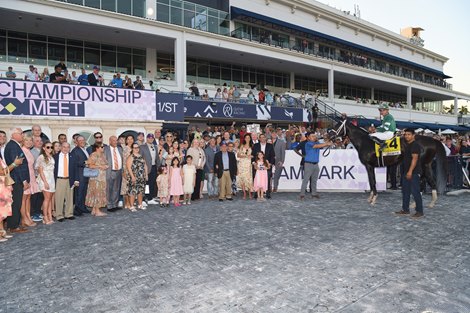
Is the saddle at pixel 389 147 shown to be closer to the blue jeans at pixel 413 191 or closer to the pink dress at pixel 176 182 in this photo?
the blue jeans at pixel 413 191

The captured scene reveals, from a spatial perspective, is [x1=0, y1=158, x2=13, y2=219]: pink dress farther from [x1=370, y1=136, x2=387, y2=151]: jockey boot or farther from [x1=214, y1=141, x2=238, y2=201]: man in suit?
[x1=370, y1=136, x2=387, y2=151]: jockey boot

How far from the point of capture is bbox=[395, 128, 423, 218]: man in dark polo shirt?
23.6ft

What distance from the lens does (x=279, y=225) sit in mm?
6609

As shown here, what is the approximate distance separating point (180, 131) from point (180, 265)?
44.5ft

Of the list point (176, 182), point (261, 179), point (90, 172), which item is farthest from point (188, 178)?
point (90, 172)

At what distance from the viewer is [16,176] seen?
255 inches

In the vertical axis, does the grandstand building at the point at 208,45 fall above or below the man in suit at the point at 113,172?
above

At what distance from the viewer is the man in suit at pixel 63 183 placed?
7430 millimetres

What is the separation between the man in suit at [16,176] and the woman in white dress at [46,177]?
461mm

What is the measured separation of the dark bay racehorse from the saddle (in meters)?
0.11

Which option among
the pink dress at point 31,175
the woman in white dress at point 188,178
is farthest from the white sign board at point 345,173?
the pink dress at point 31,175

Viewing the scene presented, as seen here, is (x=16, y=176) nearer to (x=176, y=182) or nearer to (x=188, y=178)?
(x=176, y=182)

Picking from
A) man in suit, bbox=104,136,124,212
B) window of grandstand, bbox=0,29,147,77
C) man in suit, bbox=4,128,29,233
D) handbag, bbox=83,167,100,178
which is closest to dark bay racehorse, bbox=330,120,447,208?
man in suit, bbox=104,136,124,212

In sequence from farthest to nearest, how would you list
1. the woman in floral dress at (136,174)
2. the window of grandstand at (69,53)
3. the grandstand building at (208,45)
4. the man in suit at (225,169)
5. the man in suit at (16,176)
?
the window of grandstand at (69,53) < the grandstand building at (208,45) < the man in suit at (225,169) < the woman in floral dress at (136,174) < the man in suit at (16,176)
